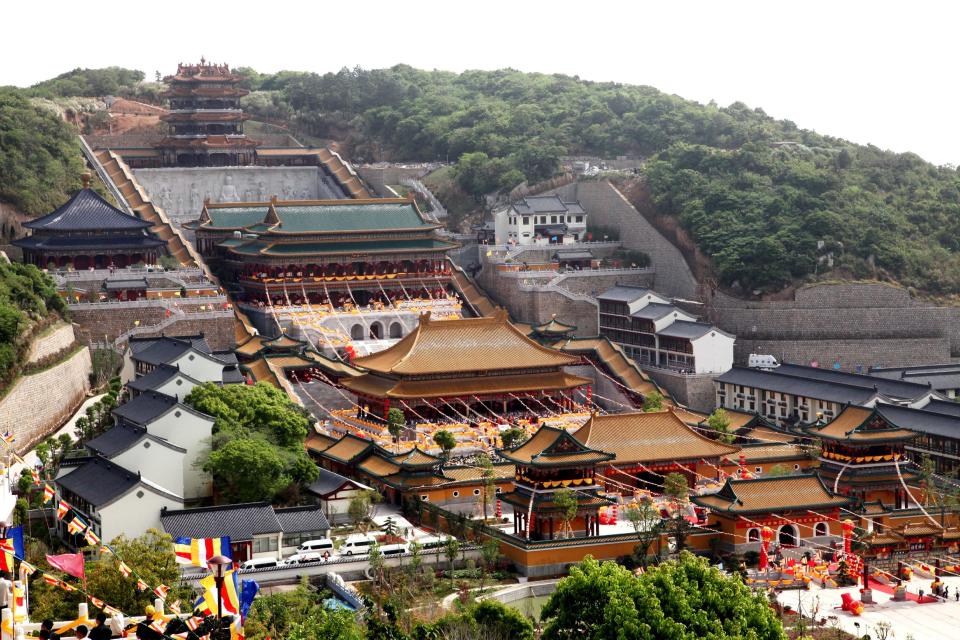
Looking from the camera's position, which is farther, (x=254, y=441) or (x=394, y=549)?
(x=254, y=441)

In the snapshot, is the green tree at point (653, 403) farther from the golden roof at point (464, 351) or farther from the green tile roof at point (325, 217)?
the green tile roof at point (325, 217)

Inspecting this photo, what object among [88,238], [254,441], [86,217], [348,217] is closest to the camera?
[254,441]

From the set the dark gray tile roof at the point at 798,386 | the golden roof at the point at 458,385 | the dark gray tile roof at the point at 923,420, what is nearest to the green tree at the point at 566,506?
the dark gray tile roof at the point at 923,420

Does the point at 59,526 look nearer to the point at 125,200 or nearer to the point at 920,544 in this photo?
the point at 920,544

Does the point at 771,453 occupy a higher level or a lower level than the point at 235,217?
lower

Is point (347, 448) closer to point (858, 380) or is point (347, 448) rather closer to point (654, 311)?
point (858, 380)

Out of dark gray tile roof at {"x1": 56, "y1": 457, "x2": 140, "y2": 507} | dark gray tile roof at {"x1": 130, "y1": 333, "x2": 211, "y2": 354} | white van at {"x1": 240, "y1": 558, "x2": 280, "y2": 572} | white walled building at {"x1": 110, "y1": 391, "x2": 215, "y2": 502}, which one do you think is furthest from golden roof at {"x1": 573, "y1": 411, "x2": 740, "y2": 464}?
dark gray tile roof at {"x1": 130, "y1": 333, "x2": 211, "y2": 354}

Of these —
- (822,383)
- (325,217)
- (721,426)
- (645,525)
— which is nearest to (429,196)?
(325,217)

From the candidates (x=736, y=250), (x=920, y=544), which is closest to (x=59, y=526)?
(x=920, y=544)

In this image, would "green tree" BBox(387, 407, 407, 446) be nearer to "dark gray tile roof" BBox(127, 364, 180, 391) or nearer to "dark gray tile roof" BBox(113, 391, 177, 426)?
"dark gray tile roof" BBox(127, 364, 180, 391)
